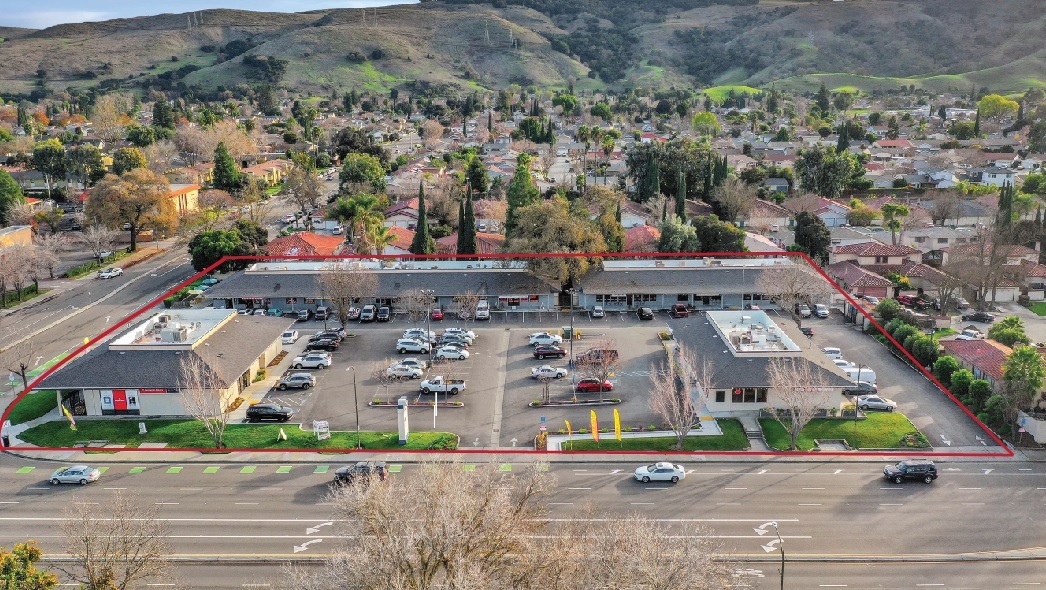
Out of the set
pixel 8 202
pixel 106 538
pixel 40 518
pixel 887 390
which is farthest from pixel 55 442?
pixel 8 202

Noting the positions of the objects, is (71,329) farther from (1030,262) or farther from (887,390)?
(1030,262)

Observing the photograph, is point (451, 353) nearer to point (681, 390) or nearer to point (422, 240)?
point (681, 390)

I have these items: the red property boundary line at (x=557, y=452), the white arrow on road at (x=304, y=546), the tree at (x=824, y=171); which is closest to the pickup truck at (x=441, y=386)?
the red property boundary line at (x=557, y=452)

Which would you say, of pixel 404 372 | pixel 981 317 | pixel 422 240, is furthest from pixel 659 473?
pixel 422 240

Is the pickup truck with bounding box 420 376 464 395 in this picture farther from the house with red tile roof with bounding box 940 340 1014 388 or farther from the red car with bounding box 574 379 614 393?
the house with red tile roof with bounding box 940 340 1014 388

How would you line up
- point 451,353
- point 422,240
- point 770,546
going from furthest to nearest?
point 422,240, point 451,353, point 770,546

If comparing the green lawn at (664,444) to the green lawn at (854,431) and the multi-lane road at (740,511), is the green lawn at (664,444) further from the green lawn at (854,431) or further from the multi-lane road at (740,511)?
the green lawn at (854,431)
